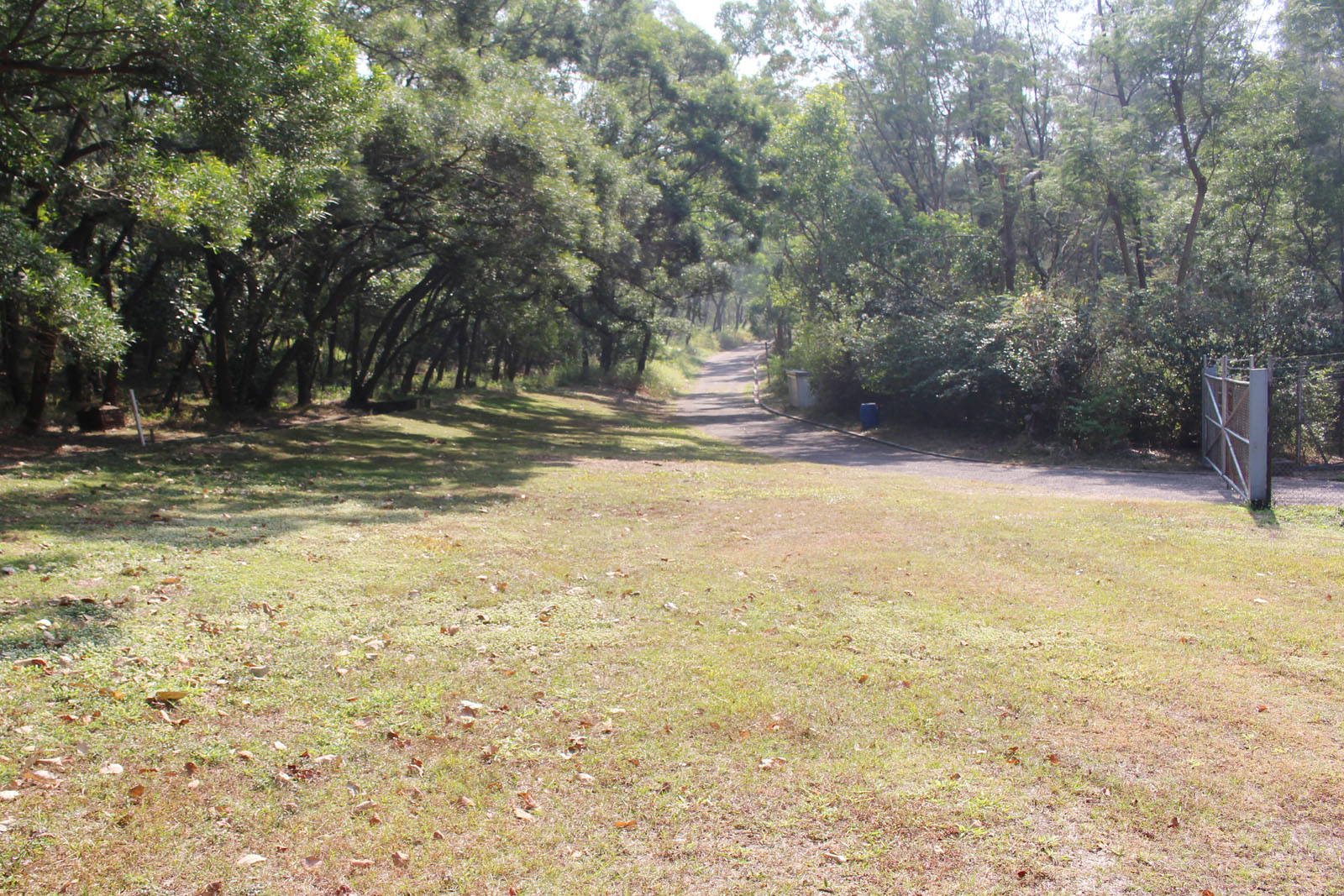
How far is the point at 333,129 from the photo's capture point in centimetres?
1190

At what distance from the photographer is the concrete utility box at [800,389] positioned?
35.6 meters

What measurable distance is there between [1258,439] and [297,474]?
523 inches

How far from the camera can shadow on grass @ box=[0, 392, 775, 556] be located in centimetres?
873

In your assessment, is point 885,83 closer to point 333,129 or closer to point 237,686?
point 333,129

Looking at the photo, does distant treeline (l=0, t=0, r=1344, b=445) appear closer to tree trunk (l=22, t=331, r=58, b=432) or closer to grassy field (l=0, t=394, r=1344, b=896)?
tree trunk (l=22, t=331, r=58, b=432)

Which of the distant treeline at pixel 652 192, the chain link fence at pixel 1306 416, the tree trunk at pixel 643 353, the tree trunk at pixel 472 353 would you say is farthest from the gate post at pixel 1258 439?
the tree trunk at pixel 643 353

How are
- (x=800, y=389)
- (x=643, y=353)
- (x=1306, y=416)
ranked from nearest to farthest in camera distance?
(x=1306, y=416), (x=800, y=389), (x=643, y=353)

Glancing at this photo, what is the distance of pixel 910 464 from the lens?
20.4 meters

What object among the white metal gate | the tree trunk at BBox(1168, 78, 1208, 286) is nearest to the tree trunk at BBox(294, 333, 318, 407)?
the white metal gate

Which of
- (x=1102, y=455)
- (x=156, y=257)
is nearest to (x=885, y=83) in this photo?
(x=1102, y=455)

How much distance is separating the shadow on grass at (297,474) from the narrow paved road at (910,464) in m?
2.61

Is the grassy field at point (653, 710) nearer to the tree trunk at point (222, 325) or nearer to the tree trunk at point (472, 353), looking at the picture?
the tree trunk at point (222, 325)

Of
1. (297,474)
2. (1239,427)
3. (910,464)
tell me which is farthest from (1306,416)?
(297,474)

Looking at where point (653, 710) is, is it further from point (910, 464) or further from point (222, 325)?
point (910, 464)
